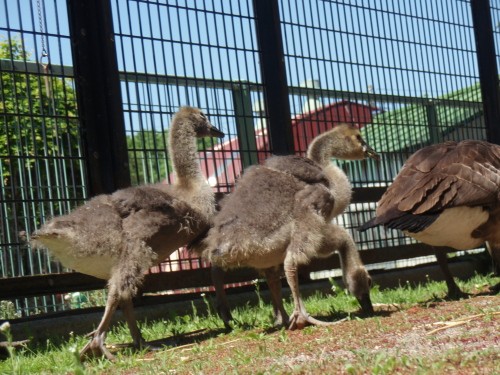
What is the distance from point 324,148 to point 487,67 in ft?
16.6

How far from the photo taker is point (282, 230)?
654 cm

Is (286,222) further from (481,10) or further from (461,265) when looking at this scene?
(481,10)

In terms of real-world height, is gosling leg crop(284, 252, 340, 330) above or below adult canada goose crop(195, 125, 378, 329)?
below

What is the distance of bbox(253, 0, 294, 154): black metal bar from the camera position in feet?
30.3

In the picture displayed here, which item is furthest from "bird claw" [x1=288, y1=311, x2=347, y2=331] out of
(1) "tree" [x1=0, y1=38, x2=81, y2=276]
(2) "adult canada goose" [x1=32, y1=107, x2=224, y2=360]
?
(1) "tree" [x1=0, y1=38, x2=81, y2=276]

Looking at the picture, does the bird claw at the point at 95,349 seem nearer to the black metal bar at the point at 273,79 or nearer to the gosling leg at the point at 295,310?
the gosling leg at the point at 295,310

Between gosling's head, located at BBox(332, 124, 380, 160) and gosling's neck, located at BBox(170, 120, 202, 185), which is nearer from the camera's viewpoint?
gosling's neck, located at BBox(170, 120, 202, 185)

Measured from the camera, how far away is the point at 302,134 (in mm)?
9781

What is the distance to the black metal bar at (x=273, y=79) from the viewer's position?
9242 mm

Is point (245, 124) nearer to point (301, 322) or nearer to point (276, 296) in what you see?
point (276, 296)

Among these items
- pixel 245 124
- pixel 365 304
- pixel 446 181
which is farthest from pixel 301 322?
pixel 245 124

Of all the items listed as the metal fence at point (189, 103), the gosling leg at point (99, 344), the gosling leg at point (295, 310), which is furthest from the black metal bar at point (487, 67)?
the gosling leg at point (99, 344)

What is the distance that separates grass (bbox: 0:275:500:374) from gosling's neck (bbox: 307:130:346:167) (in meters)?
1.40

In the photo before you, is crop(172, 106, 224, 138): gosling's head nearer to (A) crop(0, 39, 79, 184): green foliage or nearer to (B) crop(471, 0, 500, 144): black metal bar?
(A) crop(0, 39, 79, 184): green foliage
